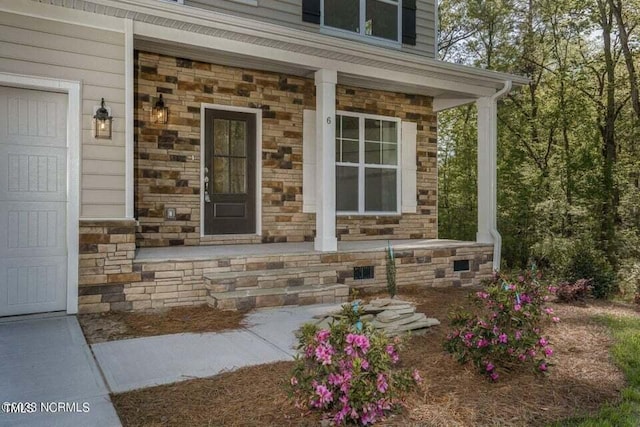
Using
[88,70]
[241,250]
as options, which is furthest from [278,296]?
[88,70]

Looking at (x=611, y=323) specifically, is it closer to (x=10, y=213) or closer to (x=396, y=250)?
(x=396, y=250)

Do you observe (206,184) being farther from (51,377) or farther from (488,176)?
(488,176)

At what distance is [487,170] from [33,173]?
5863 mm

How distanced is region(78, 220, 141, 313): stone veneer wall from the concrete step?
0.86 m

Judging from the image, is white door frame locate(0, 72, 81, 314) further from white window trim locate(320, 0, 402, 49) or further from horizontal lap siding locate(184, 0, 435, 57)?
white window trim locate(320, 0, 402, 49)

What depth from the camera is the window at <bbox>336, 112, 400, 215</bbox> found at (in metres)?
7.12

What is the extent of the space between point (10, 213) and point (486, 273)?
6.06m

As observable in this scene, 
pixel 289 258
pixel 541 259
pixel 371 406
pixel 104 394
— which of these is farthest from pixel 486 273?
pixel 104 394

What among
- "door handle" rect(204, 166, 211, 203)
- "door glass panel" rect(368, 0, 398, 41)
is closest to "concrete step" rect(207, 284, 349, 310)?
"door handle" rect(204, 166, 211, 203)

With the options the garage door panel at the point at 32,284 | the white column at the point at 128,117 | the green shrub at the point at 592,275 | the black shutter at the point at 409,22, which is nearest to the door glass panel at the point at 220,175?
the white column at the point at 128,117

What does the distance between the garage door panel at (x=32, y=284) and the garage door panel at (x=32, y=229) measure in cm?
8

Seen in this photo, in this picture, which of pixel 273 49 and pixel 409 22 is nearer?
pixel 273 49

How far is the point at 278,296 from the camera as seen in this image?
485 cm

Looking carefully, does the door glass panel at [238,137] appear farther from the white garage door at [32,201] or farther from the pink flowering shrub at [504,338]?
the pink flowering shrub at [504,338]
